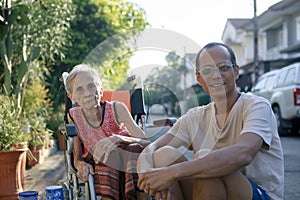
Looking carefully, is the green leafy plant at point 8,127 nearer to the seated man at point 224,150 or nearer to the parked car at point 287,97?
the seated man at point 224,150

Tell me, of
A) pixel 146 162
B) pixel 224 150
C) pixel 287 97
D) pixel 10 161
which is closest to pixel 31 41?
pixel 10 161

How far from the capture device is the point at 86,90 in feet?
10.0

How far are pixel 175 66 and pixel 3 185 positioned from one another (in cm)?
220

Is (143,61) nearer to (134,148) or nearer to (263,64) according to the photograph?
(134,148)

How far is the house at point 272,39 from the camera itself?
74.9ft

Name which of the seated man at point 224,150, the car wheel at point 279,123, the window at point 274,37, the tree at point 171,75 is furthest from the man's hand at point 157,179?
the window at point 274,37

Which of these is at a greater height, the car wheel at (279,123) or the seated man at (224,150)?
the seated man at (224,150)

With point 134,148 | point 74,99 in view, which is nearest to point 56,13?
point 74,99

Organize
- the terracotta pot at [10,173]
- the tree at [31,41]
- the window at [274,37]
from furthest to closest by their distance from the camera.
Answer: the window at [274,37] → the tree at [31,41] → the terracotta pot at [10,173]

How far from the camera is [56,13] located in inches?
307

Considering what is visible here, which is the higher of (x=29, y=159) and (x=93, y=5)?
(x=93, y=5)

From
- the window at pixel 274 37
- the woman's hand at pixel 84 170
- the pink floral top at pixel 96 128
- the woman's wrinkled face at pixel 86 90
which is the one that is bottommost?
the woman's hand at pixel 84 170

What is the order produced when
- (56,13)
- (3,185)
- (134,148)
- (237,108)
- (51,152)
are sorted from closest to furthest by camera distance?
(237,108)
(134,148)
(3,185)
(56,13)
(51,152)

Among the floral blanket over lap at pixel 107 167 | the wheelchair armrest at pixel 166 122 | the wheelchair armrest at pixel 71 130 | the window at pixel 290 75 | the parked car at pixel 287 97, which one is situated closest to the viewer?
the floral blanket over lap at pixel 107 167
